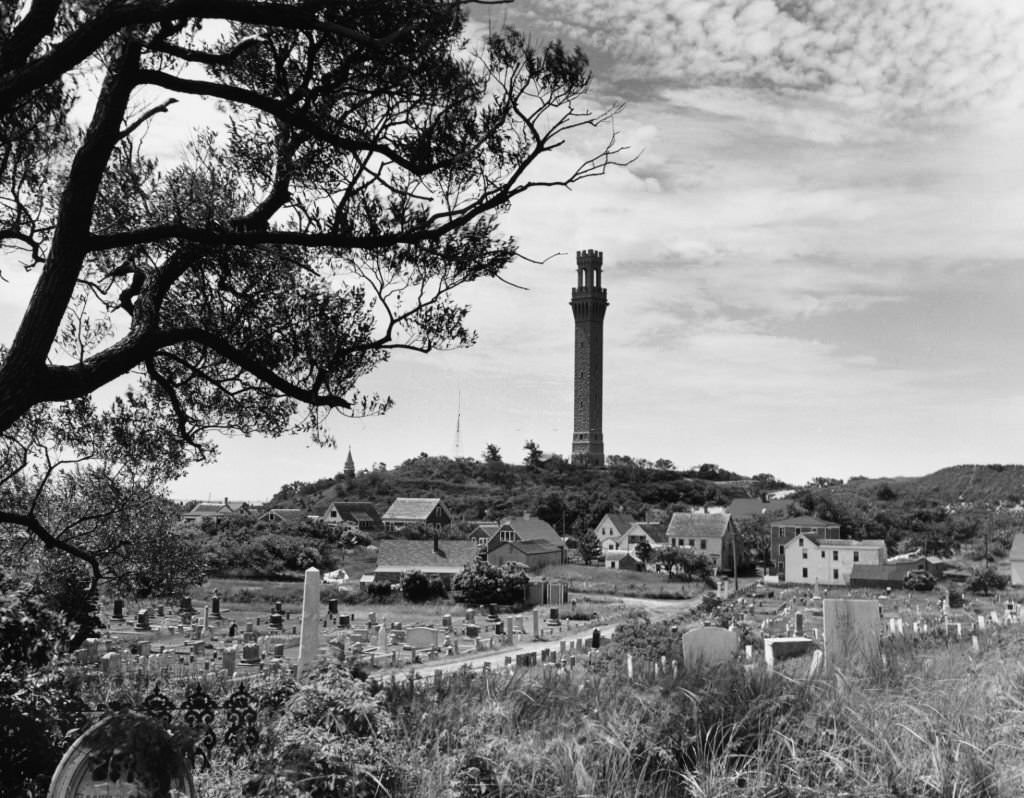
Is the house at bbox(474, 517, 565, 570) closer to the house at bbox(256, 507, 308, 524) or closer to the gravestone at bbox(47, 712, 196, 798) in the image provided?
the house at bbox(256, 507, 308, 524)

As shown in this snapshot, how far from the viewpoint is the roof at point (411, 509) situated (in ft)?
281

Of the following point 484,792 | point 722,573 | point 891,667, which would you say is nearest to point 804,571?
point 722,573

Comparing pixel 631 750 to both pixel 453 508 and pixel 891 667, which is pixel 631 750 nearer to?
pixel 891 667

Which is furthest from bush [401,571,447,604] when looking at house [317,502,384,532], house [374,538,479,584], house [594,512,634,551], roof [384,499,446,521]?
house [594,512,634,551]

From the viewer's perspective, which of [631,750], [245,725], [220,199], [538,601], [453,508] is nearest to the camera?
[631,750]

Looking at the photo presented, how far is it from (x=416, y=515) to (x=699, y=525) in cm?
2785

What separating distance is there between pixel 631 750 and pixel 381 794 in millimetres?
1464

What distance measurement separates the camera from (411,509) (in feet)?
284

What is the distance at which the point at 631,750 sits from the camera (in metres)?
5.03

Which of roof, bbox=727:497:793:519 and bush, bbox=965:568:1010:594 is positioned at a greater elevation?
roof, bbox=727:497:793:519

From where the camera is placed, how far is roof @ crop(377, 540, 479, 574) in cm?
5888

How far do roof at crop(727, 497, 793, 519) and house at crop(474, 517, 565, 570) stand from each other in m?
28.4

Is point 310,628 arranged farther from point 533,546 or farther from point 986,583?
point 533,546

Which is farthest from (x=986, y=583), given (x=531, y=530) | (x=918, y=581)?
(x=531, y=530)
